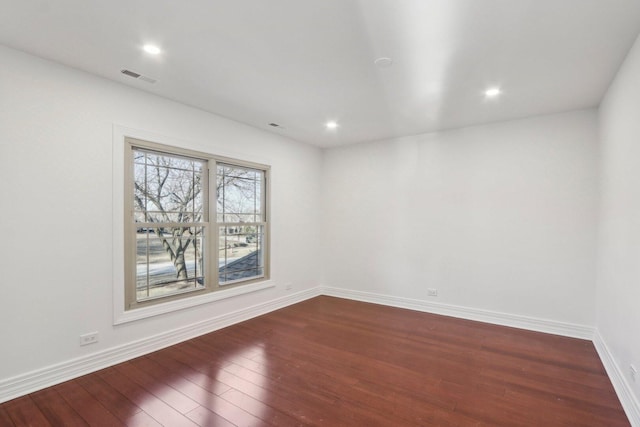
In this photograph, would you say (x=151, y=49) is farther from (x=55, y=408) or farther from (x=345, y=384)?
(x=345, y=384)

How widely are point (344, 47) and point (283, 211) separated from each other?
9.75 feet

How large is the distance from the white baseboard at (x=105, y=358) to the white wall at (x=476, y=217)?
2.24 metres

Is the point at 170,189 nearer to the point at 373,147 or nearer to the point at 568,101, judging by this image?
the point at 373,147

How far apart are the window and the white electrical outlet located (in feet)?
1.16

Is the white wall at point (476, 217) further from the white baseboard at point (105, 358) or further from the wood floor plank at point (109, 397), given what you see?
the wood floor plank at point (109, 397)

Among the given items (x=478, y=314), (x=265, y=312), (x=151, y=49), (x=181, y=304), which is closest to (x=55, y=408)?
(x=181, y=304)

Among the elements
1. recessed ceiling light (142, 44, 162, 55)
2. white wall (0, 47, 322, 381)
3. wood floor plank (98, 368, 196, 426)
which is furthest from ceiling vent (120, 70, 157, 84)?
wood floor plank (98, 368, 196, 426)

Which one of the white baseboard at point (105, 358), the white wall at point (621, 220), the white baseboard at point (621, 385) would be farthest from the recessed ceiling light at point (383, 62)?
the white baseboard at point (105, 358)

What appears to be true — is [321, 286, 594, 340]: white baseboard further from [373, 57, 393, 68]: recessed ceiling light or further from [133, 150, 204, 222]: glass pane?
[373, 57, 393, 68]: recessed ceiling light

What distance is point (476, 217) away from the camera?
427cm

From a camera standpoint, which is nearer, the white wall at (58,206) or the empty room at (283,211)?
the empty room at (283,211)

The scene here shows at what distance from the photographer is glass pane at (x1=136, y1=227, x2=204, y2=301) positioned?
3266 millimetres

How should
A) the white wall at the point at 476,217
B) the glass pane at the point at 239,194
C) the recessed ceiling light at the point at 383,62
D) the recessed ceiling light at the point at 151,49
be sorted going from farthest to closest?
the glass pane at the point at 239,194, the white wall at the point at 476,217, the recessed ceiling light at the point at 383,62, the recessed ceiling light at the point at 151,49

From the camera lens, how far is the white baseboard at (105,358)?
7.86 feet
